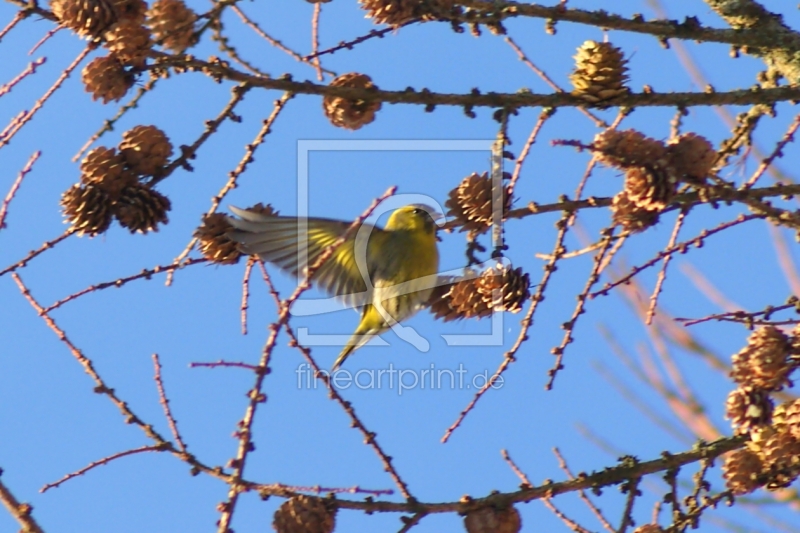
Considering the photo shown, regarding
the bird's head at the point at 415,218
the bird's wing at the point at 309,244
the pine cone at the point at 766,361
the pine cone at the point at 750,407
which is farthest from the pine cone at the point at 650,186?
the bird's head at the point at 415,218

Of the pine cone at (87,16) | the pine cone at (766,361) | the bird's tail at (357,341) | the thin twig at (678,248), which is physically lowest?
the pine cone at (766,361)

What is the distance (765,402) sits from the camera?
7.13 feet

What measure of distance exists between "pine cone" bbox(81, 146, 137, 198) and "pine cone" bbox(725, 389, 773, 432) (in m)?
1.68

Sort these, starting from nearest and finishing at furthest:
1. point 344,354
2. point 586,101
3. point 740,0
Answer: point 586,101 → point 740,0 → point 344,354

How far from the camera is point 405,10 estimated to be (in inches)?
99.8

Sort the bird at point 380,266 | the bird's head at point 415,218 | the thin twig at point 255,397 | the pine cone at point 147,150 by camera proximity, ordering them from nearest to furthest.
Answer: the thin twig at point 255,397
the pine cone at point 147,150
the bird at point 380,266
the bird's head at point 415,218

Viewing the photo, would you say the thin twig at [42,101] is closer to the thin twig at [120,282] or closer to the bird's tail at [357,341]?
the thin twig at [120,282]

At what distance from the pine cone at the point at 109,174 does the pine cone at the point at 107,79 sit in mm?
171

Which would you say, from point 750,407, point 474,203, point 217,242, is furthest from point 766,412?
point 217,242

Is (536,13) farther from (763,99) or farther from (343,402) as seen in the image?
(343,402)

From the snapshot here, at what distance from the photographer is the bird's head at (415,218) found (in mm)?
4033

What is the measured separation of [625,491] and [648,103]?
104 centimetres

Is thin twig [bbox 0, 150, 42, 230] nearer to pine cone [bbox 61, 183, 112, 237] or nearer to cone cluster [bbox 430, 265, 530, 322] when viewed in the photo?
pine cone [bbox 61, 183, 112, 237]

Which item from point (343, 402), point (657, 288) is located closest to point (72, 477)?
point (343, 402)
